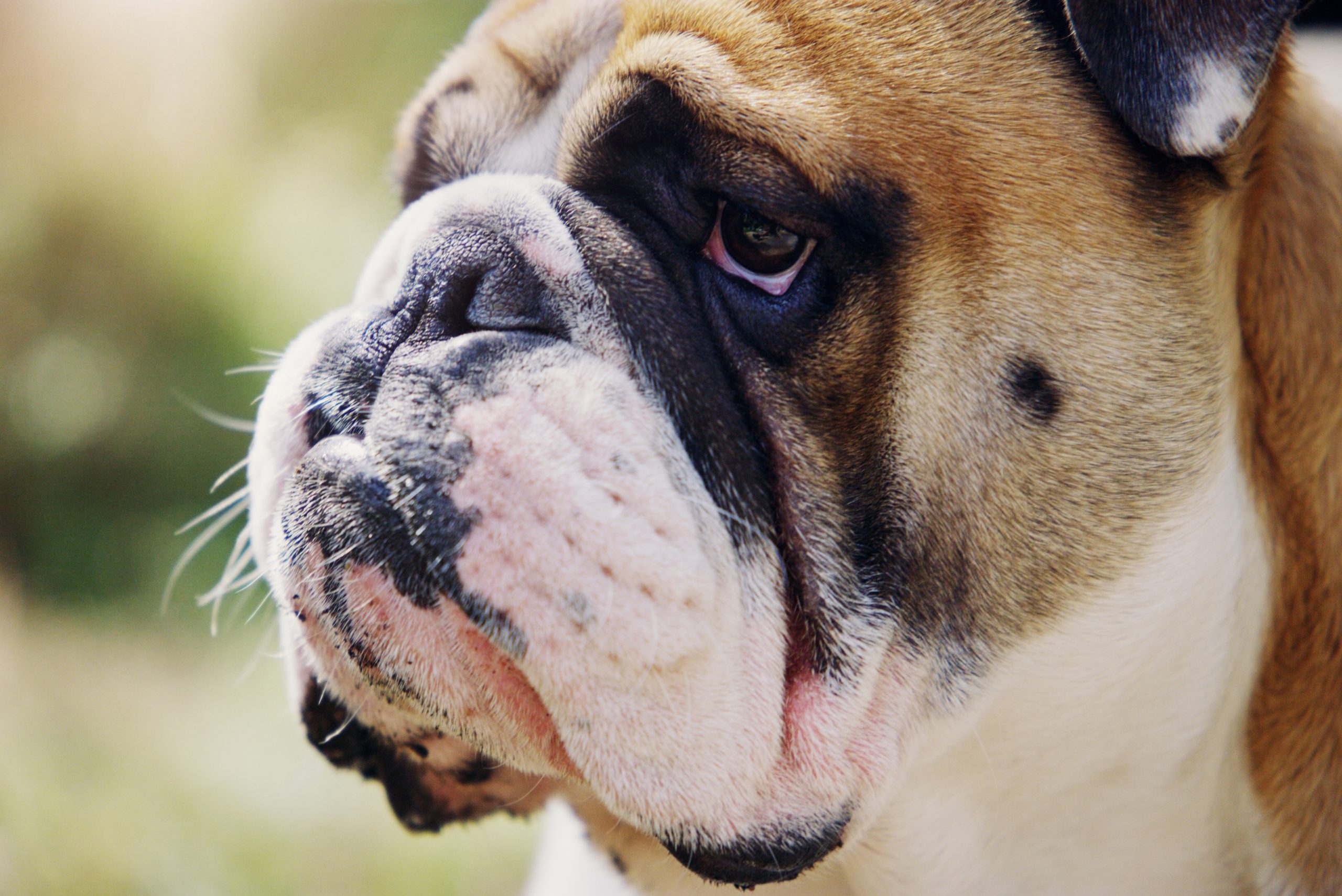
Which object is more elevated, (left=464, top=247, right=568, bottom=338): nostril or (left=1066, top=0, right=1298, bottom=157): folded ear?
(left=1066, top=0, right=1298, bottom=157): folded ear

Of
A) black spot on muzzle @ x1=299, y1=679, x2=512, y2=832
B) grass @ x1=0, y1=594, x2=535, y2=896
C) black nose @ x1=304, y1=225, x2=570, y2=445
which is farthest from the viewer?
grass @ x1=0, y1=594, x2=535, y2=896

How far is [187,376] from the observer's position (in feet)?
Answer: 12.8

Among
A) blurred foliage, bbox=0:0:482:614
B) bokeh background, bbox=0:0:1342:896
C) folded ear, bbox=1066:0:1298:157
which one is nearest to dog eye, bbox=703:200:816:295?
folded ear, bbox=1066:0:1298:157

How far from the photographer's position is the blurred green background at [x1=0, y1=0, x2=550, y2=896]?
2795 mm

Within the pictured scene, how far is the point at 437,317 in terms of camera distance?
128 centimetres

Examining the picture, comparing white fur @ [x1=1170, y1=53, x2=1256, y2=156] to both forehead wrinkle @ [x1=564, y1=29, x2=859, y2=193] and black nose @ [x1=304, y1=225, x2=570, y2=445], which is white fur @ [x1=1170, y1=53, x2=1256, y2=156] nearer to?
forehead wrinkle @ [x1=564, y1=29, x2=859, y2=193]

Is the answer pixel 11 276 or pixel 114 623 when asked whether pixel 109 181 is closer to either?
pixel 11 276

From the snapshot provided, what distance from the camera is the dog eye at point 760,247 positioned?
1.27 meters

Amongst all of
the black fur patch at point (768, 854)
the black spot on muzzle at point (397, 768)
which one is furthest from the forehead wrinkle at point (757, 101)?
the black spot on muzzle at point (397, 768)

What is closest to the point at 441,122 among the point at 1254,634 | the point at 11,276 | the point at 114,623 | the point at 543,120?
the point at 543,120

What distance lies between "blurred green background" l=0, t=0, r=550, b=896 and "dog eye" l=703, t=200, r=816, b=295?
2070mm

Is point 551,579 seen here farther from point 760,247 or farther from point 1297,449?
point 1297,449

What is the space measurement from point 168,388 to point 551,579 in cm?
320

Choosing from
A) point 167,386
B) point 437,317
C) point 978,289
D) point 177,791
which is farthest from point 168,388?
point 978,289
